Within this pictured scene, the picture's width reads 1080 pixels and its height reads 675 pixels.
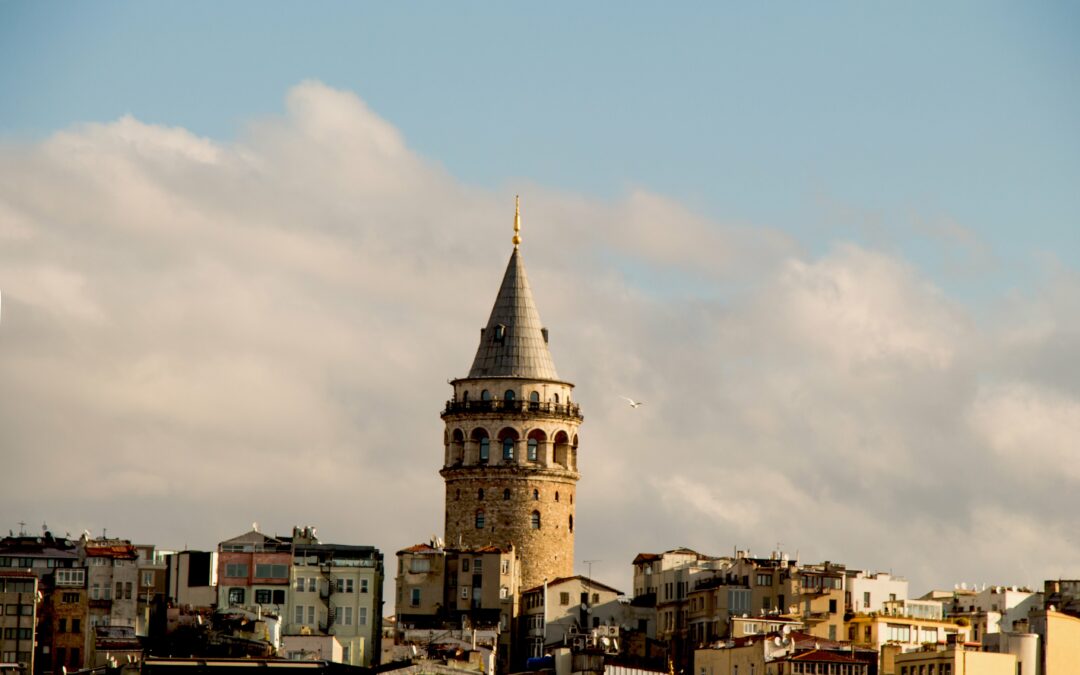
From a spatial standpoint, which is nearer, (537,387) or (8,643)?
(8,643)

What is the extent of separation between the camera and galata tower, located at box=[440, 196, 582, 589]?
488 ft

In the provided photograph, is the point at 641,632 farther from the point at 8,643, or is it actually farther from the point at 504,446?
the point at 8,643

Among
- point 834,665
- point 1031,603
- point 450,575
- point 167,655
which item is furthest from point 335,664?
point 1031,603

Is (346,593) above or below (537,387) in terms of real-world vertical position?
below

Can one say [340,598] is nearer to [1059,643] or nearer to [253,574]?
[253,574]

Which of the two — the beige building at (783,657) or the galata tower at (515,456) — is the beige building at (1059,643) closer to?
the beige building at (783,657)

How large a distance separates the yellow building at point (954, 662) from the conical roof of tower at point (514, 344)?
975 inches

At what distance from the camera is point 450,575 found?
478 ft

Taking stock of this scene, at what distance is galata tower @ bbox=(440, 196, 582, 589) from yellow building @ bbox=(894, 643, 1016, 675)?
21568 mm

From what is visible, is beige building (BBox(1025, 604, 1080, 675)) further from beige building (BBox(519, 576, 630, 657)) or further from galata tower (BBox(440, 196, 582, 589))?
galata tower (BBox(440, 196, 582, 589))

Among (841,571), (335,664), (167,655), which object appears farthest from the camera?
(841,571)

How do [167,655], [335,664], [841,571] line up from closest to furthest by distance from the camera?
[335,664] < [167,655] < [841,571]

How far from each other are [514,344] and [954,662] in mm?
30728

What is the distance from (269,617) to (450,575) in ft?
44.4
